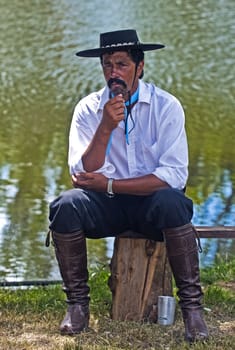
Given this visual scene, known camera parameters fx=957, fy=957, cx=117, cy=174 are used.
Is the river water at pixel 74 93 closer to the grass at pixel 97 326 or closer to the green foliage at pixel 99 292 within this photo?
the green foliage at pixel 99 292

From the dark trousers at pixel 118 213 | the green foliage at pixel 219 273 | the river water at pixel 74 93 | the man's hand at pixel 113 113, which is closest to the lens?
the dark trousers at pixel 118 213

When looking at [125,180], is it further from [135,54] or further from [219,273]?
[219,273]

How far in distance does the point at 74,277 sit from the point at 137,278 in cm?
29

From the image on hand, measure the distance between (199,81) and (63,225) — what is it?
8783mm

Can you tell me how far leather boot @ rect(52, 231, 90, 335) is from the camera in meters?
3.78

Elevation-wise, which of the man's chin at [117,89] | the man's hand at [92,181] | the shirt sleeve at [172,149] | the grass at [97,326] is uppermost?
the man's chin at [117,89]

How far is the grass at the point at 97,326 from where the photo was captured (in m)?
3.68

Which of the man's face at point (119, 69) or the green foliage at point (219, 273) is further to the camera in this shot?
the green foliage at point (219, 273)

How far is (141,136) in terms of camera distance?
3928mm

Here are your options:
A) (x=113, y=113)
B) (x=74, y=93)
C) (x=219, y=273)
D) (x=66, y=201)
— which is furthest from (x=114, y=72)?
(x=74, y=93)

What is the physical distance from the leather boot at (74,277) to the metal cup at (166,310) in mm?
308

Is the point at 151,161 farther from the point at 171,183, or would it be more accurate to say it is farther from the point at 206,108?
the point at 206,108

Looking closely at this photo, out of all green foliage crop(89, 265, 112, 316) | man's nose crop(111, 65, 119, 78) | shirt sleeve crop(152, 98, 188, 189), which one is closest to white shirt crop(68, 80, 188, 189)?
shirt sleeve crop(152, 98, 188, 189)

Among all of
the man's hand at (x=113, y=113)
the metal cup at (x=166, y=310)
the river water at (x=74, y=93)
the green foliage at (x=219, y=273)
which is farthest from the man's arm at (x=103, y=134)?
the river water at (x=74, y=93)
